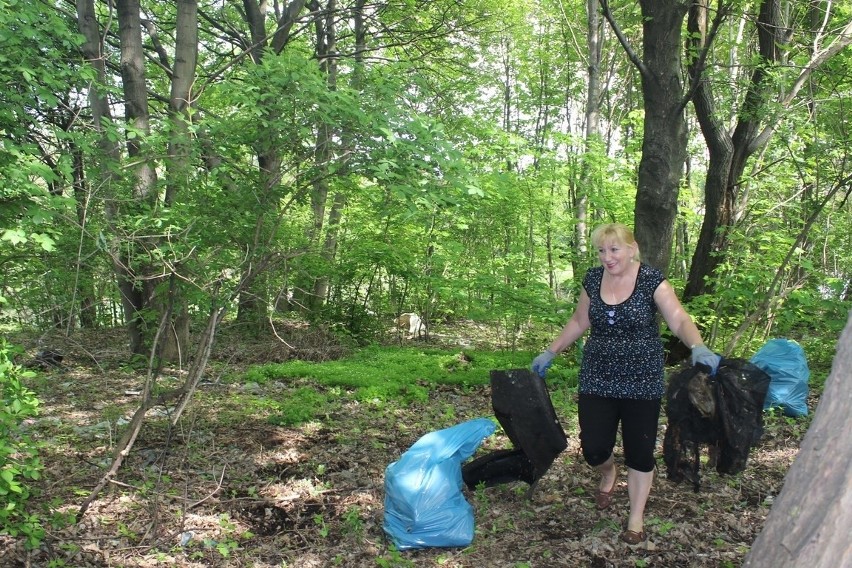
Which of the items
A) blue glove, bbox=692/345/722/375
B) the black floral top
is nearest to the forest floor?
the black floral top

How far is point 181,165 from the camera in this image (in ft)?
15.4

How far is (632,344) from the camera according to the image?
10.00 ft

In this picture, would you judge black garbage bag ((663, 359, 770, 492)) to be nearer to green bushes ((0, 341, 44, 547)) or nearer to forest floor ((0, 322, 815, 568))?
forest floor ((0, 322, 815, 568))

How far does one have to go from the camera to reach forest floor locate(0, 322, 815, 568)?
10.3 feet

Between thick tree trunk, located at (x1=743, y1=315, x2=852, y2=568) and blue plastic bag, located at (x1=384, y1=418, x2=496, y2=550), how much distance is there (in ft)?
6.90

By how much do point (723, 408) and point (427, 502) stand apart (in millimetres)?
1686

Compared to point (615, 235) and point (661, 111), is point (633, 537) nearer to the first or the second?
point (615, 235)

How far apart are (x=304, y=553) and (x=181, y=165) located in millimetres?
3170

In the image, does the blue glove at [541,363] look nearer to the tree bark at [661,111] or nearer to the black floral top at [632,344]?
the black floral top at [632,344]

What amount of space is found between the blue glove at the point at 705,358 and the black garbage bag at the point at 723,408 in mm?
118

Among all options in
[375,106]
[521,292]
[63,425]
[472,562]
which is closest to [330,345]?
[521,292]

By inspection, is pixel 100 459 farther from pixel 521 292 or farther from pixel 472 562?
pixel 521 292

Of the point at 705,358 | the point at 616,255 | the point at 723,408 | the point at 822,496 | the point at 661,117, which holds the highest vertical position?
the point at 661,117

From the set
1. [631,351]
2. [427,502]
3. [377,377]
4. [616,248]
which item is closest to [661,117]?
[616,248]
